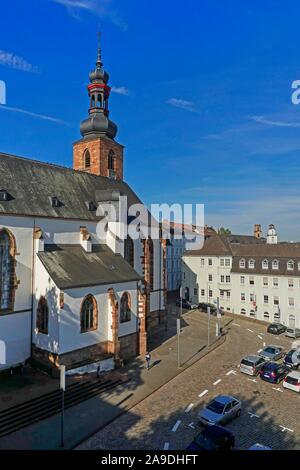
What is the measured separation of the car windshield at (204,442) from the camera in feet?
47.6

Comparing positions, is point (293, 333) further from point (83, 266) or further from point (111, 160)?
A: point (111, 160)

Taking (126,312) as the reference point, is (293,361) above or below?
below

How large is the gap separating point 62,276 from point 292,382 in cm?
1712

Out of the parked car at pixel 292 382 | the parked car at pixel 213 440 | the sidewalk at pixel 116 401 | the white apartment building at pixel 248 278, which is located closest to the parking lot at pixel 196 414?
the parked car at pixel 292 382

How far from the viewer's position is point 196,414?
18578 millimetres

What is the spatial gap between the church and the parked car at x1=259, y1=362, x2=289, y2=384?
381 inches

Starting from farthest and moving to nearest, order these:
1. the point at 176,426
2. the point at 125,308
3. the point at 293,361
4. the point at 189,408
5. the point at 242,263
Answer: the point at 242,263, the point at 125,308, the point at 293,361, the point at 189,408, the point at 176,426

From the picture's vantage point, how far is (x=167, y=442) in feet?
51.5

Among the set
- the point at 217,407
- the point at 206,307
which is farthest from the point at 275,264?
the point at 217,407

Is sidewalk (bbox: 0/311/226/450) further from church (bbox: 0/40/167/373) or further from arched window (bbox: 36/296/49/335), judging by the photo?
arched window (bbox: 36/296/49/335)

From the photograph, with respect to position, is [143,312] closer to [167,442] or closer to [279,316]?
[167,442]

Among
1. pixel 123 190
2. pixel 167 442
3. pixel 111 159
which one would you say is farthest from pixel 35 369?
pixel 111 159

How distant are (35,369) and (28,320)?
3388 millimetres
